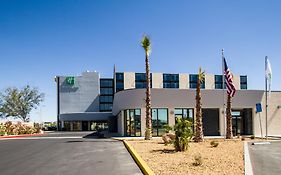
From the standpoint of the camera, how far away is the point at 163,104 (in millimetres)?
31672

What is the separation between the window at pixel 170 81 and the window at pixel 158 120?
54.1 meters

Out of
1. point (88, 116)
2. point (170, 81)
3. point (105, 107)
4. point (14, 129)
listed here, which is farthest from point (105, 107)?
point (14, 129)

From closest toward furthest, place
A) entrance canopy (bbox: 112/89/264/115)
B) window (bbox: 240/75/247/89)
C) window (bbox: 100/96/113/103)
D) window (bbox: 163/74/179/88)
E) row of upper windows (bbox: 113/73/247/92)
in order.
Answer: entrance canopy (bbox: 112/89/264/115) → window (bbox: 100/96/113/103) → row of upper windows (bbox: 113/73/247/92) → window (bbox: 163/74/179/88) → window (bbox: 240/75/247/89)

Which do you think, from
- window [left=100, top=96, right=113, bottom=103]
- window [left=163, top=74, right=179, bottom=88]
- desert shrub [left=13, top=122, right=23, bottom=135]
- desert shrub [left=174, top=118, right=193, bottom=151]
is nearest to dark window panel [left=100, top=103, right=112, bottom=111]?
window [left=100, top=96, right=113, bottom=103]

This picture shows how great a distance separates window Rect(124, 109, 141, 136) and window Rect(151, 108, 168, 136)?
158 centimetres

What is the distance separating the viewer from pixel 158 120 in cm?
3180

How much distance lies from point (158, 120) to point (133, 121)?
2.69m

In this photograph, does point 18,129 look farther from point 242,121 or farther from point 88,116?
point 242,121

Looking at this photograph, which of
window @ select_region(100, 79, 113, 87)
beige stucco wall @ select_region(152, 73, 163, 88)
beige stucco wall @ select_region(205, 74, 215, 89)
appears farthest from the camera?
beige stucco wall @ select_region(205, 74, 215, 89)

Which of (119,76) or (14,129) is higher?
(119,76)

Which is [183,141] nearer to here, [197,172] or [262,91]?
[197,172]

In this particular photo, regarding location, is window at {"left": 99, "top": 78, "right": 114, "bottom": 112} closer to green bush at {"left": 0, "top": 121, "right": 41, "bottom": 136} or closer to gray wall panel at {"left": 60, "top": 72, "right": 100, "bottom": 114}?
gray wall panel at {"left": 60, "top": 72, "right": 100, "bottom": 114}

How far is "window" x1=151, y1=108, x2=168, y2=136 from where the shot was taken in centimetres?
3156

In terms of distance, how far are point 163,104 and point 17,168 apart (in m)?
20.9
